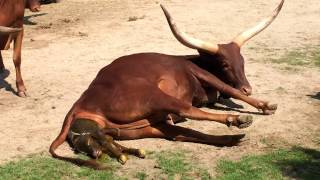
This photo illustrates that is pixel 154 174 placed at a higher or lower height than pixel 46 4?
higher

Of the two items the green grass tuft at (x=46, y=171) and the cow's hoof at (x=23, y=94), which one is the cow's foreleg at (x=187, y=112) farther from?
the cow's hoof at (x=23, y=94)

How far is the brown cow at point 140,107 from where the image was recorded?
551 centimetres

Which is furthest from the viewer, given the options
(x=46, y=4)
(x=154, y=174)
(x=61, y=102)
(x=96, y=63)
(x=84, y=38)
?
(x=46, y=4)

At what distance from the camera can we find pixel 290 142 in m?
5.81

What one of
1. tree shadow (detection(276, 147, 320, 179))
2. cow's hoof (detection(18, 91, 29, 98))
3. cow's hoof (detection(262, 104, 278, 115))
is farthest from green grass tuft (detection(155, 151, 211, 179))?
cow's hoof (detection(18, 91, 29, 98))

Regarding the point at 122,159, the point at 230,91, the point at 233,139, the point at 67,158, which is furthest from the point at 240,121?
the point at 67,158

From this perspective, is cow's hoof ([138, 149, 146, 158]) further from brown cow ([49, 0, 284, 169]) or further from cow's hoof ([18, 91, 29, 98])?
cow's hoof ([18, 91, 29, 98])

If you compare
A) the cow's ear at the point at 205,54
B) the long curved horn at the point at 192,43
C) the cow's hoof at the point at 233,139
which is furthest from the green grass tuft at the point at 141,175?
the cow's ear at the point at 205,54

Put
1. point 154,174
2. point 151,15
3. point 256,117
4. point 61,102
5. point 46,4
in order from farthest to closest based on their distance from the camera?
point 46,4
point 151,15
point 61,102
point 256,117
point 154,174

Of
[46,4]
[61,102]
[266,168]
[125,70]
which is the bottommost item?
[46,4]

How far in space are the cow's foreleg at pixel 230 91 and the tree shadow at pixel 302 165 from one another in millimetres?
1095

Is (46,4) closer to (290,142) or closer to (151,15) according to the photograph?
(151,15)

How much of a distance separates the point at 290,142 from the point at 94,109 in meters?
2.01

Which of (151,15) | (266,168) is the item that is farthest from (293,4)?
(266,168)
